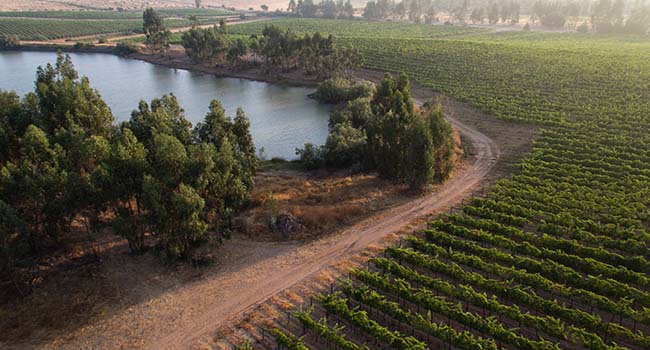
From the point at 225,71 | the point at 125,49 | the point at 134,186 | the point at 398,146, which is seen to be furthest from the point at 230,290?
the point at 125,49

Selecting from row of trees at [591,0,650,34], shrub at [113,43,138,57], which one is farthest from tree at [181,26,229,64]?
row of trees at [591,0,650,34]

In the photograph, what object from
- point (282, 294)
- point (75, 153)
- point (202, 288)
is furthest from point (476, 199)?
point (75, 153)

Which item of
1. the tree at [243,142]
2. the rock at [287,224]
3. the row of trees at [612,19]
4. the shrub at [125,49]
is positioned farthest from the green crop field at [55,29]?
the row of trees at [612,19]

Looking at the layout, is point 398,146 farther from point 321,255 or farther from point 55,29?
point 55,29

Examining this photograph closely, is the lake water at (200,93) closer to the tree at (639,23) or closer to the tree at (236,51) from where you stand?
the tree at (236,51)

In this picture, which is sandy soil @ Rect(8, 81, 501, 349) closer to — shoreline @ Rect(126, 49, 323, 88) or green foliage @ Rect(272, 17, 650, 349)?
green foliage @ Rect(272, 17, 650, 349)

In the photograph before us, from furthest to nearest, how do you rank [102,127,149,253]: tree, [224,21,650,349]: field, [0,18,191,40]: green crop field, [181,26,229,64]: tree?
[0,18,191,40]: green crop field
[181,26,229,64]: tree
[102,127,149,253]: tree
[224,21,650,349]: field
